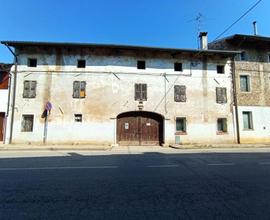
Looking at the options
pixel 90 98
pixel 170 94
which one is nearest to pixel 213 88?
pixel 170 94

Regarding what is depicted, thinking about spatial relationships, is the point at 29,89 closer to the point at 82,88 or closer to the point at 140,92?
the point at 82,88

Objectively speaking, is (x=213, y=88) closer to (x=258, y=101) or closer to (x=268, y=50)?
(x=258, y=101)

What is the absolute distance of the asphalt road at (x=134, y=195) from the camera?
3418 mm

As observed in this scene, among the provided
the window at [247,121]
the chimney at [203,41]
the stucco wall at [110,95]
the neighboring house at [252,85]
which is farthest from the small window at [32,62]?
the window at [247,121]

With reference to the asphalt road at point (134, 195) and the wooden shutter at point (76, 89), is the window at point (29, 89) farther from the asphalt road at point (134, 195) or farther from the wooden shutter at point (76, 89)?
the asphalt road at point (134, 195)

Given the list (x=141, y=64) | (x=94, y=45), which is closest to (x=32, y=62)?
(x=94, y=45)

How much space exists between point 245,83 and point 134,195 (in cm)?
1908

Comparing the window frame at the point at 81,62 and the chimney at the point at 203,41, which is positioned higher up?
the chimney at the point at 203,41

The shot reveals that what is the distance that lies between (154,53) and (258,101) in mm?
10219

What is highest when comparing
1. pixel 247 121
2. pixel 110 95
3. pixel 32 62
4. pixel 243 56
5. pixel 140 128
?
pixel 243 56

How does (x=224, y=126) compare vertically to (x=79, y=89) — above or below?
below

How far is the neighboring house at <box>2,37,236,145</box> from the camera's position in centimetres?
1705

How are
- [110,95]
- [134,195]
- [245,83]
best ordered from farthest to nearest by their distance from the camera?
[245,83] < [110,95] < [134,195]

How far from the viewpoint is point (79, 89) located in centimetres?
1748
